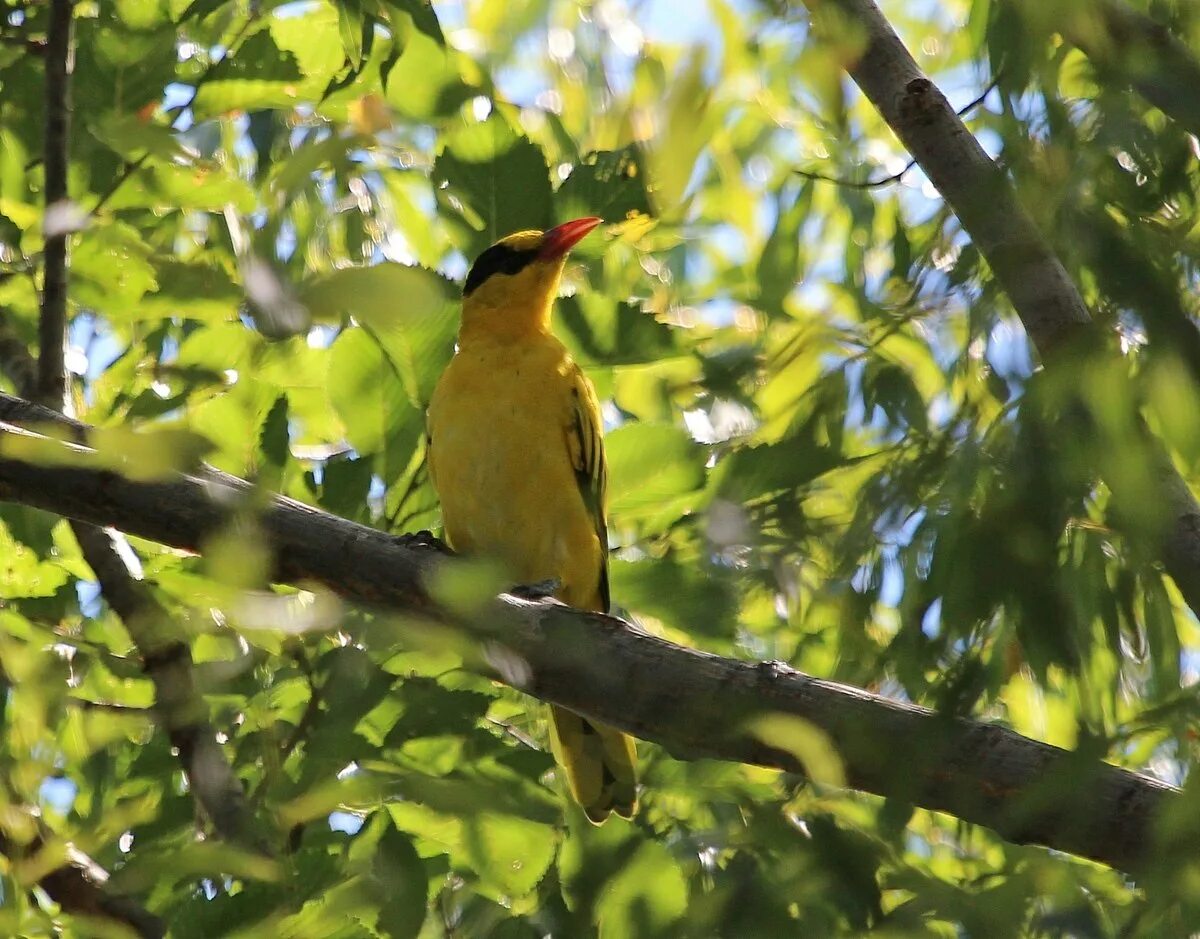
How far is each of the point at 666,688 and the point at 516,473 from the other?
2176 mm

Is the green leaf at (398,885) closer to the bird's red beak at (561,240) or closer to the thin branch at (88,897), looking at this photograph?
the thin branch at (88,897)

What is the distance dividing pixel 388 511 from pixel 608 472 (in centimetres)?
51

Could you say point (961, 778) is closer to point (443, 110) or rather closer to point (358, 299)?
point (358, 299)

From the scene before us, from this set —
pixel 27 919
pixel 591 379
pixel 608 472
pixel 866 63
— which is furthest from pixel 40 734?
pixel 866 63

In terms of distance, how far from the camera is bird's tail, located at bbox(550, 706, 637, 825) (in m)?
2.57

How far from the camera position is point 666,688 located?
1.96 meters

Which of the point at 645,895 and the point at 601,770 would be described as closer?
the point at 645,895

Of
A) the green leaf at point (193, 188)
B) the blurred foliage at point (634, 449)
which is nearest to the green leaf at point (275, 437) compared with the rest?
the blurred foliage at point (634, 449)

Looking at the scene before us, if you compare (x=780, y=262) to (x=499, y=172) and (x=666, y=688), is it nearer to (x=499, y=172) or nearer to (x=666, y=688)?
(x=666, y=688)

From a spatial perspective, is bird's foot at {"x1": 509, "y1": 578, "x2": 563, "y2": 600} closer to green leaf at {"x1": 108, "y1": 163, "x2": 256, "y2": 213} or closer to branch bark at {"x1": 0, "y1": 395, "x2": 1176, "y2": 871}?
branch bark at {"x1": 0, "y1": 395, "x2": 1176, "y2": 871}

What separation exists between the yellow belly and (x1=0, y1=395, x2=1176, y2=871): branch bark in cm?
148

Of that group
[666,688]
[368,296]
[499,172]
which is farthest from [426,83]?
[368,296]

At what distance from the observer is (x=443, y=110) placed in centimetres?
274

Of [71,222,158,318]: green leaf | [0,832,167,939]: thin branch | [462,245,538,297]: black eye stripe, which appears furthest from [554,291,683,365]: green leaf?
[0,832,167,939]: thin branch
